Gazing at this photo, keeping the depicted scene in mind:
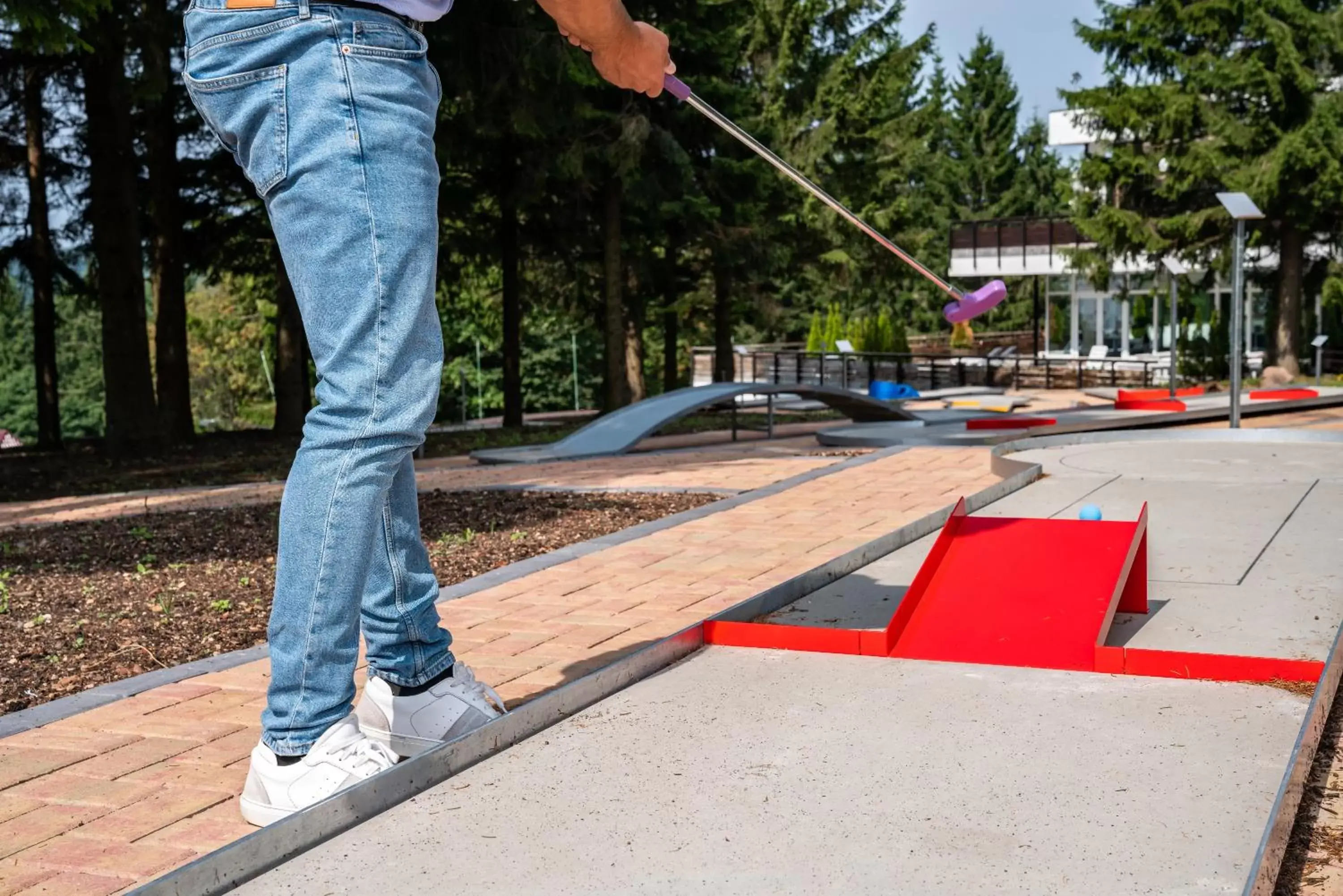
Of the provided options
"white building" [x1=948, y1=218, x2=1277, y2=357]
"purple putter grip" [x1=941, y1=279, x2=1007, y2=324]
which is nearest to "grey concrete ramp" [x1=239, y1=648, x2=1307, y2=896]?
"purple putter grip" [x1=941, y1=279, x2=1007, y2=324]

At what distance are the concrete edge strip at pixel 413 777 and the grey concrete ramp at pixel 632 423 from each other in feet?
27.0

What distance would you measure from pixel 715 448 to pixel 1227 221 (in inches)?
719

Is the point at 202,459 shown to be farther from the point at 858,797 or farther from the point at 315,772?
the point at 858,797

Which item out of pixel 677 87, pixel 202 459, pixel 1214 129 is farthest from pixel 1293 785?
pixel 1214 129

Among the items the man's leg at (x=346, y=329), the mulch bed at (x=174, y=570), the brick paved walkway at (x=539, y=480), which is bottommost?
the brick paved walkway at (x=539, y=480)

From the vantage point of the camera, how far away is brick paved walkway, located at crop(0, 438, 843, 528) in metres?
8.42

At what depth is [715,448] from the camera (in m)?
13.0

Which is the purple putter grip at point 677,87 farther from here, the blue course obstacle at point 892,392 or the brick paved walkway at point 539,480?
the blue course obstacle at point 892,392

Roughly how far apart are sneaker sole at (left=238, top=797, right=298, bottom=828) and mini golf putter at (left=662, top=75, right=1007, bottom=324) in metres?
1.71

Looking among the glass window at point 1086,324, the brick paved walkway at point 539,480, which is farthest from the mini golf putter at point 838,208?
the glass window at point 1086,324

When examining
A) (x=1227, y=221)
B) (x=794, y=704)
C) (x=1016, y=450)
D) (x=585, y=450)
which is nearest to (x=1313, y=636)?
(x=794, y=704)

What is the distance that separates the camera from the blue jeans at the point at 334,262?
88.4 inches

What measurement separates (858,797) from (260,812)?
103 centimetres

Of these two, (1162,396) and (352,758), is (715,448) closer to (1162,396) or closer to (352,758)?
(1162,396)
